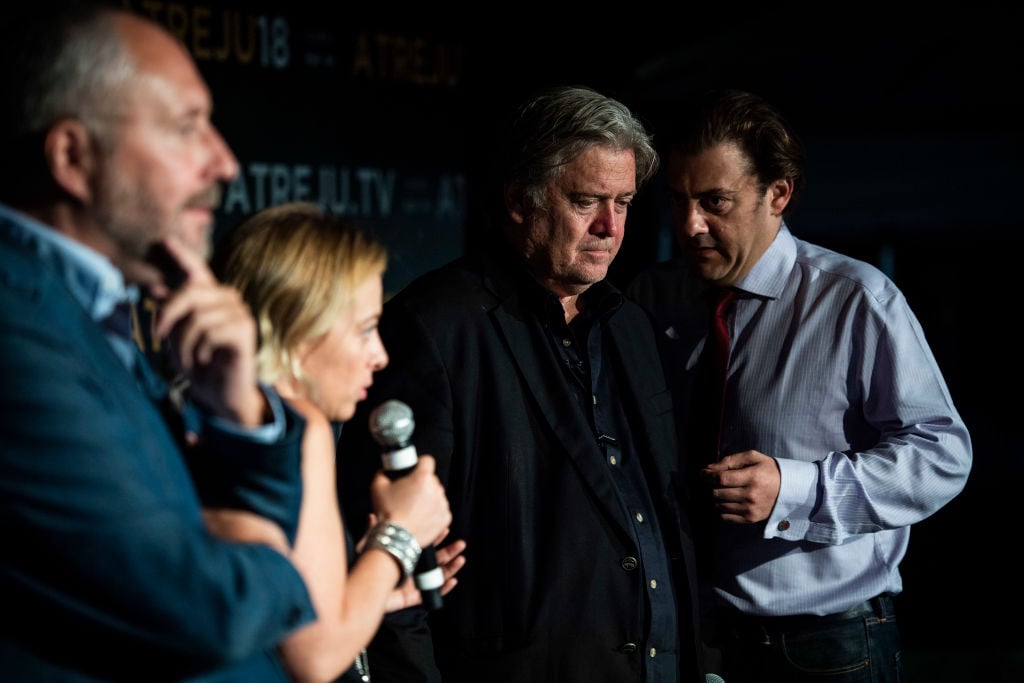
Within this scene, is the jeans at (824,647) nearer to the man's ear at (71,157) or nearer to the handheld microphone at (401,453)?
the handheld microphone at (401,453)

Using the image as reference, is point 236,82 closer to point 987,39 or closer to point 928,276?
point 987,39

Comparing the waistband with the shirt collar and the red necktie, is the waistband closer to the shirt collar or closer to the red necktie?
the red necktie

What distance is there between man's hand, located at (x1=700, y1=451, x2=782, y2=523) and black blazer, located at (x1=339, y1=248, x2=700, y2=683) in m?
0.23

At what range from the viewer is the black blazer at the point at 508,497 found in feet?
7.14

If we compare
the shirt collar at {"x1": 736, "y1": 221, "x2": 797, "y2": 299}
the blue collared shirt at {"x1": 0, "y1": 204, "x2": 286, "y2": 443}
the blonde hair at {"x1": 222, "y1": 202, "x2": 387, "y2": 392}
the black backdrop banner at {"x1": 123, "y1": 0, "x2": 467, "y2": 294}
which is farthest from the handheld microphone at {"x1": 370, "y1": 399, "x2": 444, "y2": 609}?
the black backdrop banner at {"x1": 123, "y1": 0, "x2": 467, "y2": 294}

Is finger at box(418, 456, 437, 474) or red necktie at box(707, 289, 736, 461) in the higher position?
finger at box(418, 456, 437, 474)

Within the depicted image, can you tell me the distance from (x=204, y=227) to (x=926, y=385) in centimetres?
170

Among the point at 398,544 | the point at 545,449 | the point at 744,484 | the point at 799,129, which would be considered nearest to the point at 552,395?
the point at 545,449

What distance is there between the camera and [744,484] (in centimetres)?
231

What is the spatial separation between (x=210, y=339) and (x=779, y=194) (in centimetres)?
181

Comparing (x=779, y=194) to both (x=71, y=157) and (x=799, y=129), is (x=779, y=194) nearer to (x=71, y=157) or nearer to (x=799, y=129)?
(x=71, y=157)

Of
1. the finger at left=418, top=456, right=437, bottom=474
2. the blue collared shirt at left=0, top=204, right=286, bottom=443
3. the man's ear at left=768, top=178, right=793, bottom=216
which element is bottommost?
the finger at left=418, top=456, right=437, bottom=474

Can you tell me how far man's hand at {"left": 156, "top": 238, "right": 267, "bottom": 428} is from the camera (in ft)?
4.06

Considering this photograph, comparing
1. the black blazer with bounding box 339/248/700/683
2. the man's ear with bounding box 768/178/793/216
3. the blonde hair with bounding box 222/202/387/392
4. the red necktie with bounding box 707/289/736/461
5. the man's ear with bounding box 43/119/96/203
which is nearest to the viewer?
the man's ear with bounding box 43/119/96/203
